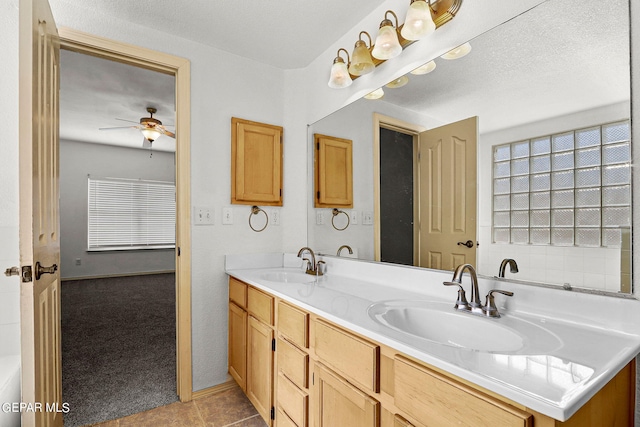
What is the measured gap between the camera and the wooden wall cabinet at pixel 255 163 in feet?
7.27

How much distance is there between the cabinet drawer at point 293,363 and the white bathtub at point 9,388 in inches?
44.1

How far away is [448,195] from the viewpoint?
142cm

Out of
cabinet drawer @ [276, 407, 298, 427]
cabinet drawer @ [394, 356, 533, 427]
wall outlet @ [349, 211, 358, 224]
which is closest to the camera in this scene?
cabinet drawer @ [394, 356, 533, 427]

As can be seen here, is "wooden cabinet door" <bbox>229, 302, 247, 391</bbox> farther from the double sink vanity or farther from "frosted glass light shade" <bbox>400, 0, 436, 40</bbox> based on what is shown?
"frosted glass light shade" <bbox>400, 0, 436, 40</bbox>

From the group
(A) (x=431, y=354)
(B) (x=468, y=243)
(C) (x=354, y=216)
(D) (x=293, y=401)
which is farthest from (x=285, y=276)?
(A) (x=431, y=354)

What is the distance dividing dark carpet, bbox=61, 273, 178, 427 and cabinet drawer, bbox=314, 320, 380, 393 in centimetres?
139

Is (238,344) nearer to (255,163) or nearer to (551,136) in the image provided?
(255,163)

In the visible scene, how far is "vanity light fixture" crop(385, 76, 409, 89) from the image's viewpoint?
1.60 metres

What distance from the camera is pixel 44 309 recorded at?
1.31 meters

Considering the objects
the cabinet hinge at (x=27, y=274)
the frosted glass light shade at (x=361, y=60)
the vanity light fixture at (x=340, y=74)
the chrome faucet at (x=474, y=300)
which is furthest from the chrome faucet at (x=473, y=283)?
the cabinet hinge at (x=27, y=274)

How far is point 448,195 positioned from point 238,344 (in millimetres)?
1537

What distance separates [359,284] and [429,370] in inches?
35.4

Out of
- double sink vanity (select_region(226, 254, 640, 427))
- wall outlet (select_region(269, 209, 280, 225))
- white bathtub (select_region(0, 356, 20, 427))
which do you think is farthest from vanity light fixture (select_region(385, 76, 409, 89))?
white bathtub (select_region(0, 356, 20, 427))

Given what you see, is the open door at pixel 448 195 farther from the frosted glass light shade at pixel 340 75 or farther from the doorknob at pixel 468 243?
the frosted glass light shade at pixel 340 75
